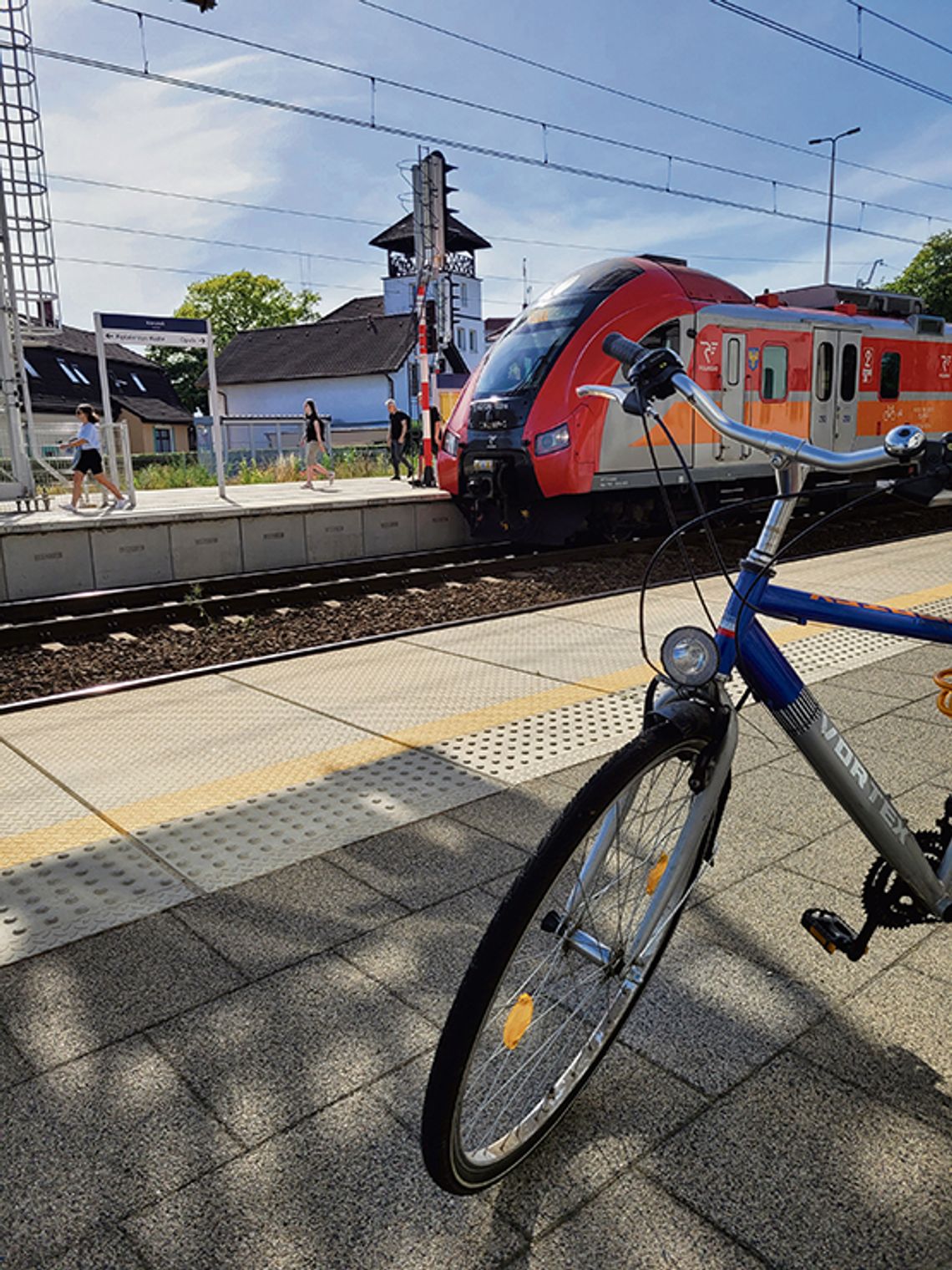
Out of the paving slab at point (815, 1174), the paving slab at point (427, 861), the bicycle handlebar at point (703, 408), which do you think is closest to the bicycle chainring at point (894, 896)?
the paving slab at point (815, 1174)

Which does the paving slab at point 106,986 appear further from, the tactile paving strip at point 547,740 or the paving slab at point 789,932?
the tactile paving strip at point 547,740

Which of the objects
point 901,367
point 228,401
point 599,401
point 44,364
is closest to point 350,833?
point 599,401

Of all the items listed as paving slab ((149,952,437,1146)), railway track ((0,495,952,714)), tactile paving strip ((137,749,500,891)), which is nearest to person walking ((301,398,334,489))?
railway track ((0,495,952,714))

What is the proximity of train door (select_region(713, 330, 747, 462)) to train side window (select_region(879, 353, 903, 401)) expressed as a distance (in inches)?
152

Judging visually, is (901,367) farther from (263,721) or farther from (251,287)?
(251,287)

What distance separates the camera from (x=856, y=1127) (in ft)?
7.15

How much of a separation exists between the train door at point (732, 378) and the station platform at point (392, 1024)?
340 inches

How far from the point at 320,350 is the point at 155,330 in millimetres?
47337

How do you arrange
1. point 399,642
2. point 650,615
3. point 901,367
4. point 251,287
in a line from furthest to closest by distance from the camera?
point 251,287 < point 901,367 < point 650,615 < point 399,642

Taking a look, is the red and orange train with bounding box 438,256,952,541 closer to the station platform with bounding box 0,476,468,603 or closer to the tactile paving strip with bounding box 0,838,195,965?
the station platform with bounding box 0,476,468,603

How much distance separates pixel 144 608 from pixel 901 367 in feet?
41.7

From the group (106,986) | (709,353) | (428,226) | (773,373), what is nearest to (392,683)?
(106,986)

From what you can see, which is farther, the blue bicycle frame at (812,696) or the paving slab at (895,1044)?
the paving slab at (895,1044)

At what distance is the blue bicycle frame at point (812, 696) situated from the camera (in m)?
2.15
